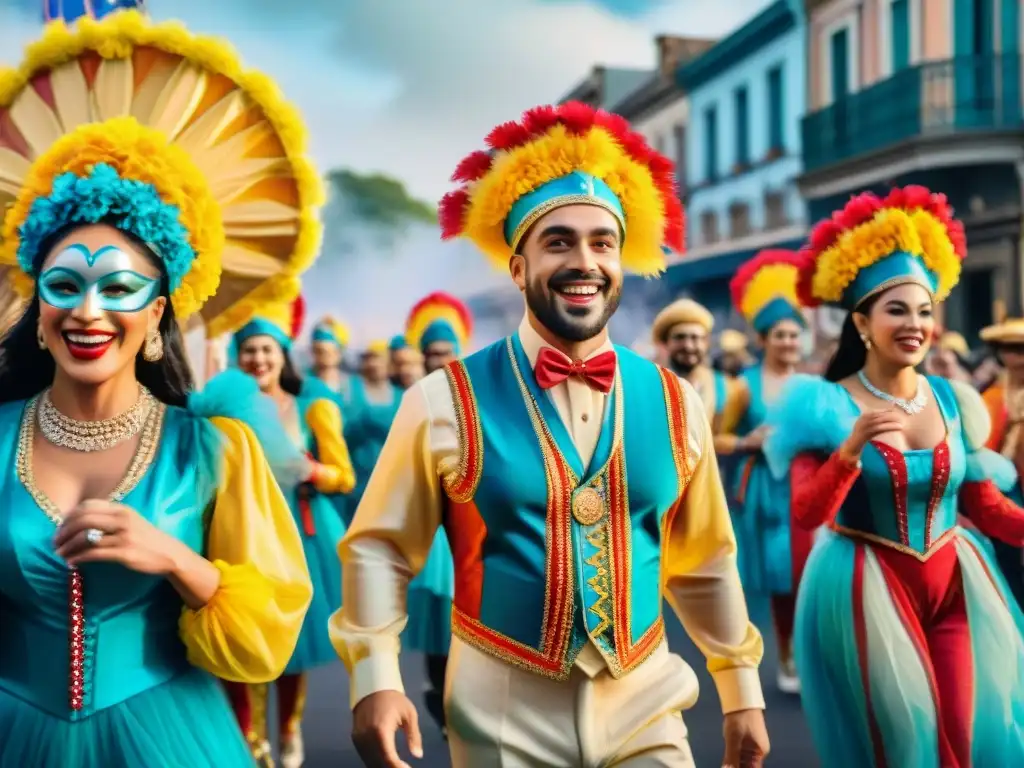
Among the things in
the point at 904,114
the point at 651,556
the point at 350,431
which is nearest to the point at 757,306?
the point at 350,431

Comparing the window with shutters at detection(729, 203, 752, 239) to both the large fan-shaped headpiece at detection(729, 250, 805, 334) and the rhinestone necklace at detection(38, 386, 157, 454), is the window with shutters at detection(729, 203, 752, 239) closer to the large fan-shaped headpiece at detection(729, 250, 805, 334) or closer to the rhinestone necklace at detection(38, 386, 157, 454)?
the large fan-shaped headpiece at detection(729, 250, 805, 334)

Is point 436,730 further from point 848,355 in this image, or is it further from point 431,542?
point 431,542

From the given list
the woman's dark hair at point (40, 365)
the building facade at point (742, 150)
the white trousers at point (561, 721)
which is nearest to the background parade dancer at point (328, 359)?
the woman's dark hair at point (40, 365)

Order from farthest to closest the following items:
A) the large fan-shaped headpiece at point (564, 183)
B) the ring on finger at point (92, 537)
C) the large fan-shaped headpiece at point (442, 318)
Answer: the large fan-shaped headpiece at point (442, 318) → the large fan-shaped headpiece at point (564, 183) → the ring on finger at point (92, 537)

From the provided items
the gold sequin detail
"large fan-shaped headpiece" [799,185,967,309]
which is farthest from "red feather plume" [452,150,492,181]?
"large fan-shaped headpiece" [799,185,967,309]

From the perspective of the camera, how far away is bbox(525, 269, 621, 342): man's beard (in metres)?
2.98

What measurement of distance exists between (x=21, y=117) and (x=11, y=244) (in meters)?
0.32

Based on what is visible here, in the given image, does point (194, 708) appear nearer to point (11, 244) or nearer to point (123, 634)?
point (123, 634)

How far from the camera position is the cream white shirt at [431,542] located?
2.93 meters

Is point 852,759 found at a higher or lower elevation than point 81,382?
lower

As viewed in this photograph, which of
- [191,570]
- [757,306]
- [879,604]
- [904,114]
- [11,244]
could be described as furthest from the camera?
[904,114]

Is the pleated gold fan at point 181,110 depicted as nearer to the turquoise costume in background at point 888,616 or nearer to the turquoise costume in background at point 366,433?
the turquoise costume in background at point 888,616

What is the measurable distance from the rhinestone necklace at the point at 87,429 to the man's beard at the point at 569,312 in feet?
3.02

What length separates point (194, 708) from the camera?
9.39 feet
